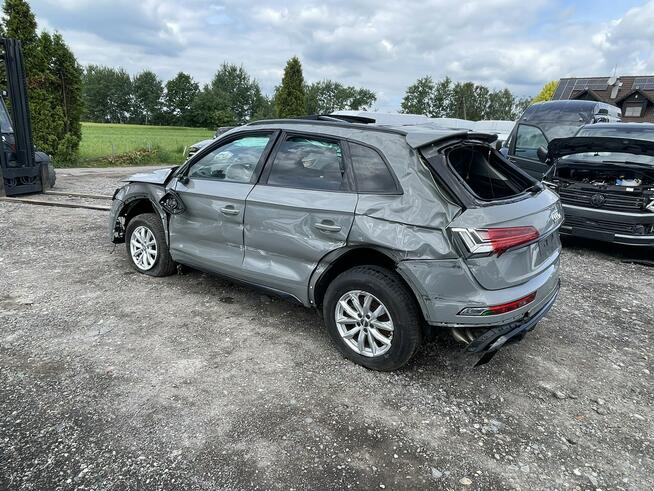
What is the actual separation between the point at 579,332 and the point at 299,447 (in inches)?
115

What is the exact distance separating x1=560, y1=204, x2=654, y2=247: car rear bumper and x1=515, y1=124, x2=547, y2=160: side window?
3.57 m

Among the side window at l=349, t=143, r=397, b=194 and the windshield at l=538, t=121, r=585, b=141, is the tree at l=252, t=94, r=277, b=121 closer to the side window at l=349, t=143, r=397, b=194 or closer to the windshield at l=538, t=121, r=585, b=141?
the windshield at l=538, t=121, r=585, b=141

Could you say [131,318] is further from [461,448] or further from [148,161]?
[148,161]

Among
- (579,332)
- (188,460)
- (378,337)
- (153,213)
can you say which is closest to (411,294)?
(378,337)

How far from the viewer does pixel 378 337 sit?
10.5 ft

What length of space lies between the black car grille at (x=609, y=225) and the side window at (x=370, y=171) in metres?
4.56

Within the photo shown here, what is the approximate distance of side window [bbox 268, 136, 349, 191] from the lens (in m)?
3.38

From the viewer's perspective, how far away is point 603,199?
6.25 metres

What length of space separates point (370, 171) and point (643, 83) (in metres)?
50.4

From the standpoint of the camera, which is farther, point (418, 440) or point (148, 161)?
point (148, 161)

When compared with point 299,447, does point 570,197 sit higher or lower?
higher

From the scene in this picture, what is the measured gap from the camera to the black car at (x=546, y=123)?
32.2 feet

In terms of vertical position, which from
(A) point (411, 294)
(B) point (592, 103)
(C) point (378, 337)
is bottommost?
(C) point (378, 337)

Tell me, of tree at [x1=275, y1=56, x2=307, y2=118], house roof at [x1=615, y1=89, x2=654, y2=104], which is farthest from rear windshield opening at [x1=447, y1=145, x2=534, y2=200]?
house roof at [x1=615, y1=89, x2=654, y2=104]
